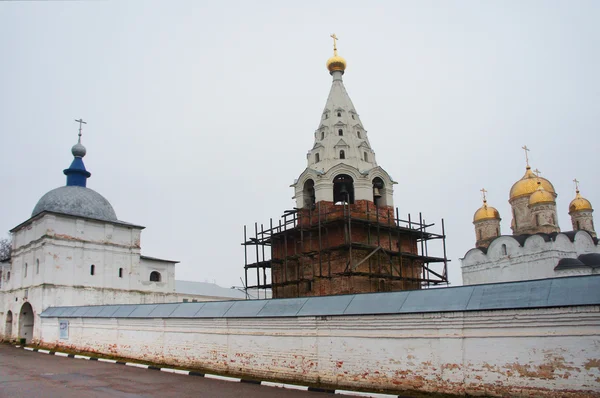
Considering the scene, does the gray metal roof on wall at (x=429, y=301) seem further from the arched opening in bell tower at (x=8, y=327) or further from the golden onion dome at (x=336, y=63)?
the arched opening in bell tower at (x=8, y=327)

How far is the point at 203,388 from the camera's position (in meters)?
10.7

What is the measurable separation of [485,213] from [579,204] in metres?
6.77

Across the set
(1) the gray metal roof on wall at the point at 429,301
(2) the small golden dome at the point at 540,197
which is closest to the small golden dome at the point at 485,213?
(2) the small golden dome at the point at 540,197

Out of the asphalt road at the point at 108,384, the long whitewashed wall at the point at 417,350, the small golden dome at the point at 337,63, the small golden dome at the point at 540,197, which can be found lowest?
the asphalt road at the point at 108,384

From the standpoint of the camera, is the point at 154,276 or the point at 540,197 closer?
the point at 154,276

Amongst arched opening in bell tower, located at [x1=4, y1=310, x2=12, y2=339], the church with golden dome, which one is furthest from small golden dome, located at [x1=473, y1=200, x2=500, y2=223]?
arched opening in bell tower, located at [x1=4, y1=310, x2=12, y2=339]

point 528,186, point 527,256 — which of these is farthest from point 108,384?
point 528,186

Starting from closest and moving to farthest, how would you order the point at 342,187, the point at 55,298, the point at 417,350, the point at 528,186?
the point at 417,350
the point at 342,187
the point at 55,298
the point at 528,186

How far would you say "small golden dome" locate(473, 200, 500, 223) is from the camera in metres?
39.4

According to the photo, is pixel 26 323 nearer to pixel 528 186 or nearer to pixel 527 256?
pixel 527 256

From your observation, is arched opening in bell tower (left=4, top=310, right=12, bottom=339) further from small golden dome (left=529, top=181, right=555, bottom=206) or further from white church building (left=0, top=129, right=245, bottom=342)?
small golden dome (left=529, top=181, right=555, bottom=206)

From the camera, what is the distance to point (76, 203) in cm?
2647

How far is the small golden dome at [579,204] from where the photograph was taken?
125ft

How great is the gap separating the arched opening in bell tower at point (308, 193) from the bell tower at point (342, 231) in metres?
0.04
